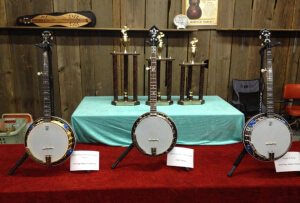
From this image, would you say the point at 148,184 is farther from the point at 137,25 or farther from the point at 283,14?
the point at 283,14

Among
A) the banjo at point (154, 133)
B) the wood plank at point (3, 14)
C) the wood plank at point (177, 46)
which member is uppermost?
the wood plank at point (3, 14)

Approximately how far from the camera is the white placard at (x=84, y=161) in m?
1.55

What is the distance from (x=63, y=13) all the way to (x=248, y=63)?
2.15 m

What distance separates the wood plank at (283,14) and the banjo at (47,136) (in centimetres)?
259

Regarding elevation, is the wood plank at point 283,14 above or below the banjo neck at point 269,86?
above

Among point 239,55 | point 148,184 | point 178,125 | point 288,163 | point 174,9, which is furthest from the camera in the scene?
point 239,55

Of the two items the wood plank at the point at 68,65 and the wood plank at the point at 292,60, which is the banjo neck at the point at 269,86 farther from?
the wood plank at the point at 68,65

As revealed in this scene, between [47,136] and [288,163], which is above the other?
[47,136]

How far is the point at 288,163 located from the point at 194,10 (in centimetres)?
194

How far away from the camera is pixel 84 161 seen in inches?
61.3

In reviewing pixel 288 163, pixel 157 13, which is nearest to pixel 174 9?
pixel 157 13

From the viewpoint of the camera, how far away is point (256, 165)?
1677 mm

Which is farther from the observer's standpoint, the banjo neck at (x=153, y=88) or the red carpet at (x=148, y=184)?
the banjo neck at (x=153, y=88)

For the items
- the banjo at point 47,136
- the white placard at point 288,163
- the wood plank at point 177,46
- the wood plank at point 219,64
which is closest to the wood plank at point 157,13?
the wood plank at point 177,46
